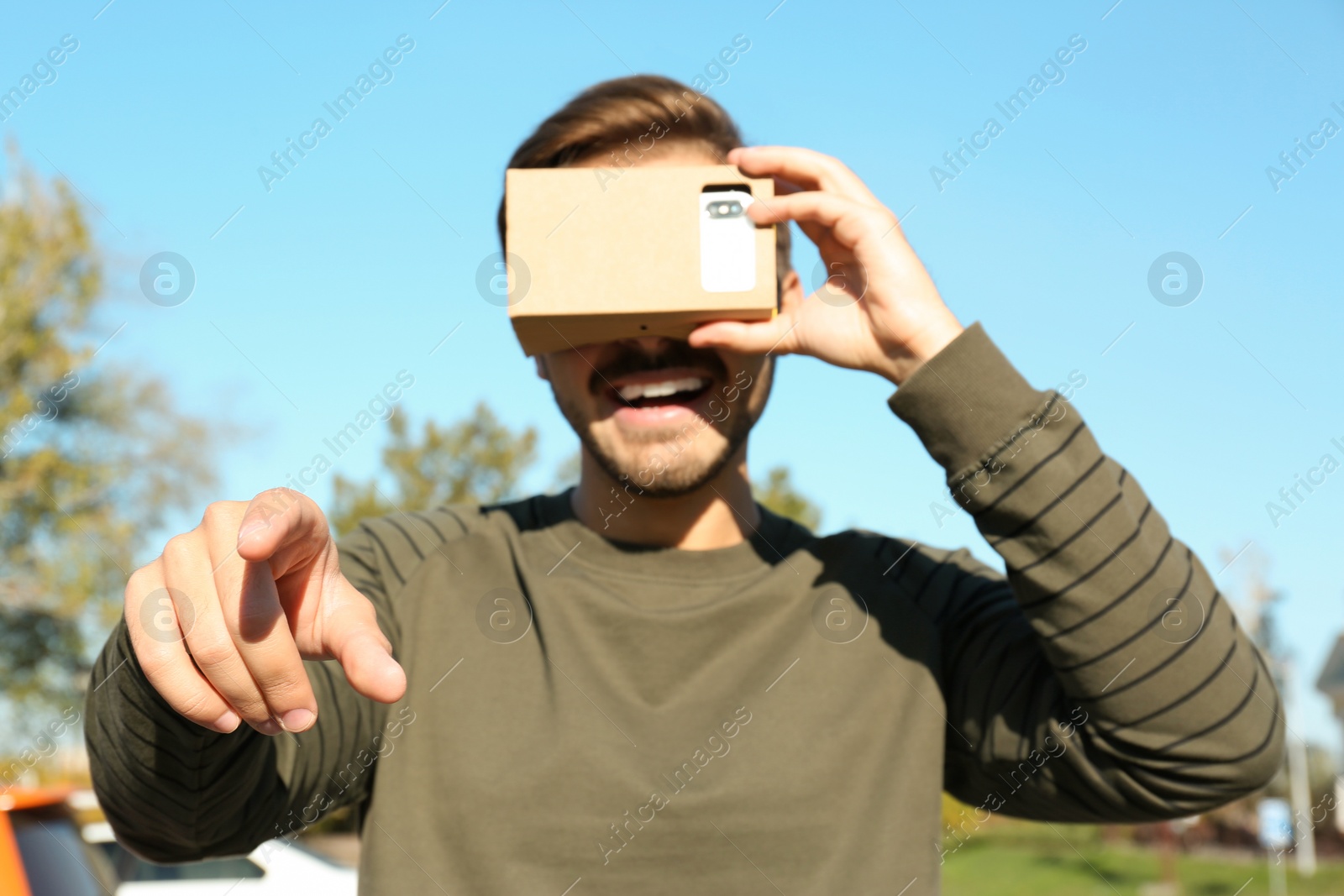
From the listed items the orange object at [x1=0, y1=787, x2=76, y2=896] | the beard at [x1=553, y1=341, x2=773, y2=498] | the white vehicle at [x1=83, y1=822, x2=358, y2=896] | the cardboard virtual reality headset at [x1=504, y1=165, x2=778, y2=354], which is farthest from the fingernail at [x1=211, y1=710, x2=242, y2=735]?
the white vehicle at [x1=83, y1=822, x2=358, y2=896]

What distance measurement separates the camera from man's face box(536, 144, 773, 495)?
2.45m

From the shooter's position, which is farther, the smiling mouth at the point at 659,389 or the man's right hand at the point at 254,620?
the smiling mouth at the point at 659,389

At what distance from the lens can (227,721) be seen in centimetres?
144

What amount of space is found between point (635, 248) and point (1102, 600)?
111cm

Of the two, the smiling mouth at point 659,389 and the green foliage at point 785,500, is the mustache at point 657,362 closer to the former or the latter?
the smiling mouth at point 659,389

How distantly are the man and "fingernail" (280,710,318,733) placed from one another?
10 cm

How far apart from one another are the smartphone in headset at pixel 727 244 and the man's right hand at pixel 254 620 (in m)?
1.02

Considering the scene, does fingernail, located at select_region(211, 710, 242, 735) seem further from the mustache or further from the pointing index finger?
the mustache

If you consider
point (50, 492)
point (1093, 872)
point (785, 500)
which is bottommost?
point (1093, 872)

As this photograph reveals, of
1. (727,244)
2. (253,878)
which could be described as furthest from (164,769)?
(253,878)

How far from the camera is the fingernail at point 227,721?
144 centimetres

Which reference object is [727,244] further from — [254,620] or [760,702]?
[254,620]

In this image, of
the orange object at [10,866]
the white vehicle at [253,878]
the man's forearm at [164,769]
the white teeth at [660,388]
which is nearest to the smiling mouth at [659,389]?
the white teeth at [660,388]

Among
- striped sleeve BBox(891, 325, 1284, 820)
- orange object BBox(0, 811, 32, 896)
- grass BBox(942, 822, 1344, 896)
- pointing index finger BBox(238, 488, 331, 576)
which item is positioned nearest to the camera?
pointing index finger BBox(238, 488, 331, 576)
